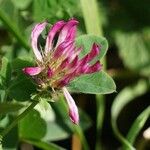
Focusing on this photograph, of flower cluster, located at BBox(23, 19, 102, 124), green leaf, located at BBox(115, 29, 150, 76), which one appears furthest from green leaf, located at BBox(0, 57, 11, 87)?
green leaf, located at BBox(115, 29, 150, 76)

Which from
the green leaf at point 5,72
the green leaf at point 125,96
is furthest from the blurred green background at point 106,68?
the green leaf at point 5,72

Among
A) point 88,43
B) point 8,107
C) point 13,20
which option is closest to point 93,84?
point 88,43

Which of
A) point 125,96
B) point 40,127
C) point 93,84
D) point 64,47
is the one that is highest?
point 64,47

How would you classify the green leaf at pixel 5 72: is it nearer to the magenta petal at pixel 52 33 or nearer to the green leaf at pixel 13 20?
the magenta petal at pixel 52 33

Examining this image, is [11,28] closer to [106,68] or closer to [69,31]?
[69,31]

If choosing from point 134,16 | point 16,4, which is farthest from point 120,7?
→ point 16,4

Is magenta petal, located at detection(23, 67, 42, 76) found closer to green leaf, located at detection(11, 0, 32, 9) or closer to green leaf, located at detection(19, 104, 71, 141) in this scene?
green leaf, located at detection(19, 104, 71, 141)

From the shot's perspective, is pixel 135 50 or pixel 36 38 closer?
pixel 36 38

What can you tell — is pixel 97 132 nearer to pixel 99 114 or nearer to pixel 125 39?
pixel 99 114

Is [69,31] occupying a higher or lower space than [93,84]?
higher
